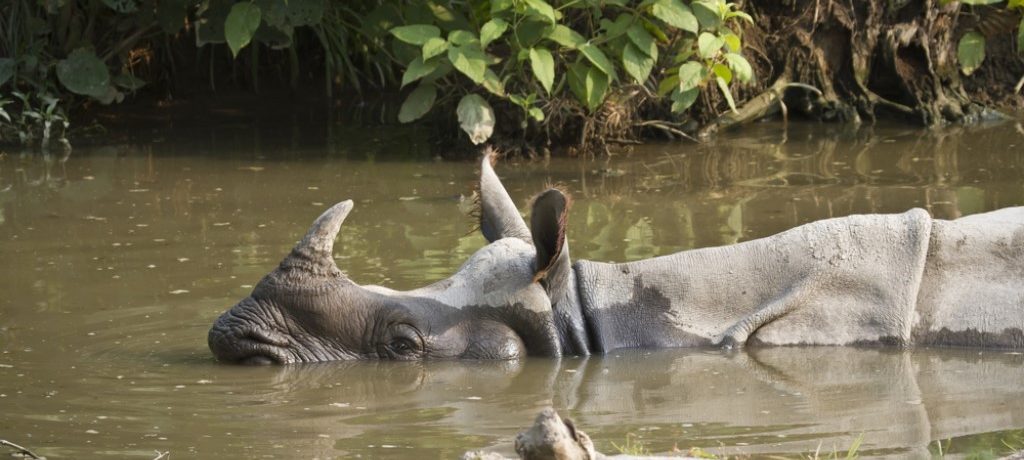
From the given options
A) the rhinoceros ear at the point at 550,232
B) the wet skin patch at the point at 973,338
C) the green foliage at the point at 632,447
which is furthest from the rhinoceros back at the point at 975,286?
the green foliage at the point at 632,447

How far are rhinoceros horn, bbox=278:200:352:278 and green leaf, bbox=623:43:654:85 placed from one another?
13.6ft

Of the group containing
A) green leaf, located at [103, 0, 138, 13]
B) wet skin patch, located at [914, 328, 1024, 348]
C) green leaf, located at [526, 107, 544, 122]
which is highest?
green leaf, located at [103, 0, 138, 13]

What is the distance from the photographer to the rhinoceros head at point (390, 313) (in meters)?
5.76

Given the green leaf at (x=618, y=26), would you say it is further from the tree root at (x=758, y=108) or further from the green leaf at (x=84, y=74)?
the green leaf at (x=84, y=74)

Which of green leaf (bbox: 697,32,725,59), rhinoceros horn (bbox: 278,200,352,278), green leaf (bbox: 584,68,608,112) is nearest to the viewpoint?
rhinoceros horn (bbox: 278,200,352,278)

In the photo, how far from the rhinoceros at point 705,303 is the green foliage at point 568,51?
11.8ft

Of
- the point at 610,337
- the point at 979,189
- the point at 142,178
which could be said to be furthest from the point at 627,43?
the point at 610,337

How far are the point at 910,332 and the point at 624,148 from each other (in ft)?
16.8

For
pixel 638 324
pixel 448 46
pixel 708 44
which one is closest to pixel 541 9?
pixel 448 46

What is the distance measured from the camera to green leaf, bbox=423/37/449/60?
30.8 feet

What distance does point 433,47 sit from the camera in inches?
371

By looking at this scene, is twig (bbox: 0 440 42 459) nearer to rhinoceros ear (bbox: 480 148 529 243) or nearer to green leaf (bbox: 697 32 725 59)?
rhinoceros ear (bbox: 480 148 529 243)

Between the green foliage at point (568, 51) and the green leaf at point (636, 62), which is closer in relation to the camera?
the green foliage at point (568, 51)

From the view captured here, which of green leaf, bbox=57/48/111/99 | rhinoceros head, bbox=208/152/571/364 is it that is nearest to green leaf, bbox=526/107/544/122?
green leaf, bbox=57/48/111/99
